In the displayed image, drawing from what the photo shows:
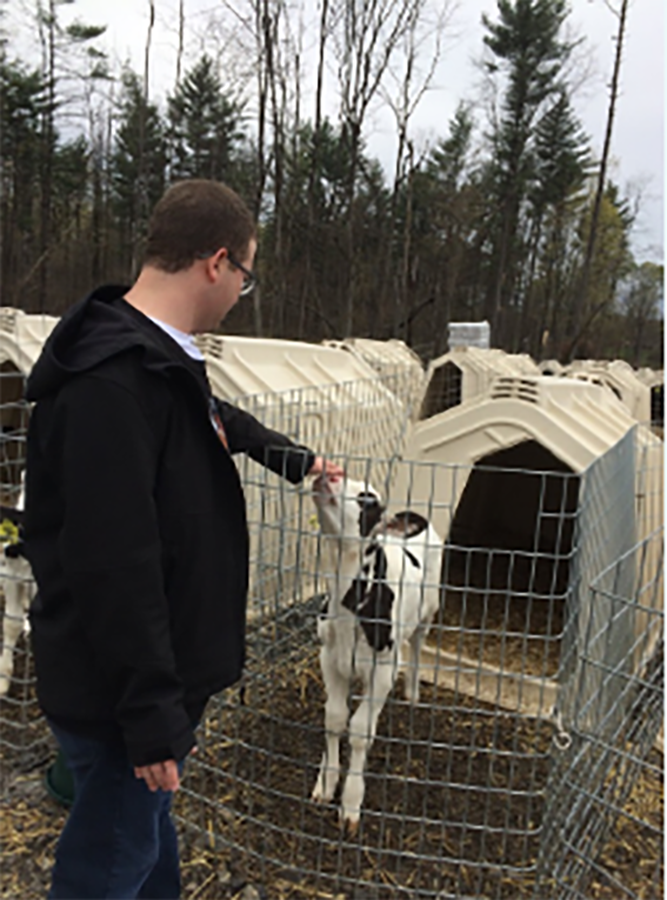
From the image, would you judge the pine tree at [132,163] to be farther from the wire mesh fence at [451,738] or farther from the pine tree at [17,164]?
the wire mesh fence at [451,738]

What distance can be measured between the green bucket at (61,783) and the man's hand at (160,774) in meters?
1.63

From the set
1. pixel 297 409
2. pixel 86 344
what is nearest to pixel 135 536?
pixel 86 344

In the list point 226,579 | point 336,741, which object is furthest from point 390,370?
point 226,579

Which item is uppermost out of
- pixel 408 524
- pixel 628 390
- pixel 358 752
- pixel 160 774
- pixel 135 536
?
pixel 628 390

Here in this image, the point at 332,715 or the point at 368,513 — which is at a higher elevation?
the point at 368,513

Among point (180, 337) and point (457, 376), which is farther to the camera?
point (457, 376)

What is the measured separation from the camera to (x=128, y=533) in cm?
149

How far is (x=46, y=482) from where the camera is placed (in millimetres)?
1642

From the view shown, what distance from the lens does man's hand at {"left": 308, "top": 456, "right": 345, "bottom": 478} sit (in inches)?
101

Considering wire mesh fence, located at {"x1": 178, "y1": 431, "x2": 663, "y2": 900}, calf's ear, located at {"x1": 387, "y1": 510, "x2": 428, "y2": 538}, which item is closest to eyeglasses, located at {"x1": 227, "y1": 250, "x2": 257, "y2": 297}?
wire mesh fence, located at {"x1": 178, "y1": 431, "x2": 663, "y2": 900}

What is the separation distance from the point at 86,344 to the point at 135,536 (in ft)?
1.42

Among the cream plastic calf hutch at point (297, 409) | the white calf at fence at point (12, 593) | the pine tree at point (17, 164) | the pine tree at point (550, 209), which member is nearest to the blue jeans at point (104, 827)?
the white calf at fence at point (12, 593)

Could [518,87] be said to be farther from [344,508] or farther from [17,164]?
[344,508]

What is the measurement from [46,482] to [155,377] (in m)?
0.36
